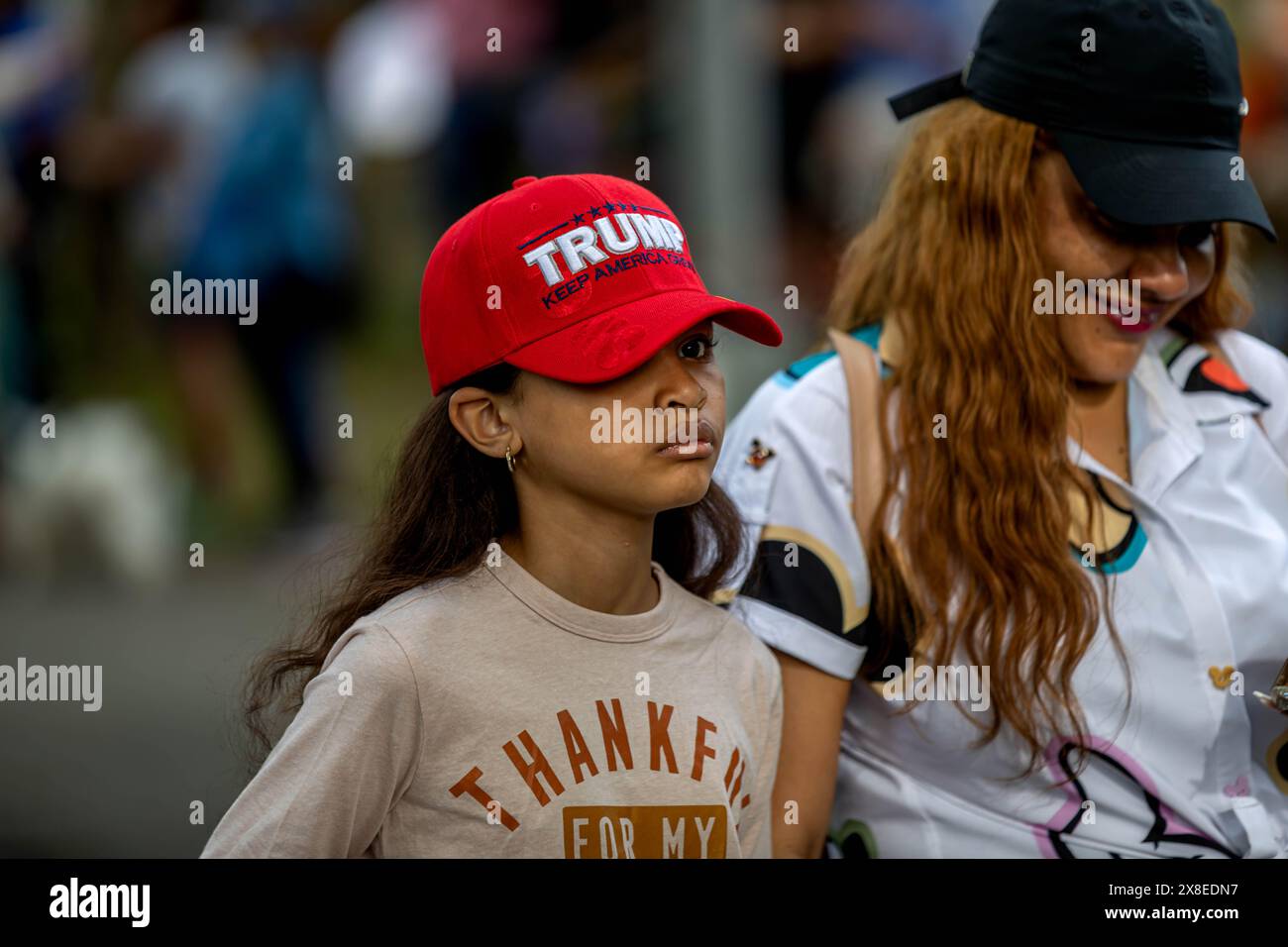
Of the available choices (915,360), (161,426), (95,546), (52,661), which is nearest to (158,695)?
(52,661)

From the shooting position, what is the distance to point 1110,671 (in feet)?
7.71

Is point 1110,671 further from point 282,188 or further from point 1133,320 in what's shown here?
point 282,188

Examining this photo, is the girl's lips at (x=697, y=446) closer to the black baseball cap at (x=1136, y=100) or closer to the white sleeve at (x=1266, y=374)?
the black baseball cap at (x=1136, y=100)

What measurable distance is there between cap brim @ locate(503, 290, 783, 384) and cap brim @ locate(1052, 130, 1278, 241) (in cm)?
57

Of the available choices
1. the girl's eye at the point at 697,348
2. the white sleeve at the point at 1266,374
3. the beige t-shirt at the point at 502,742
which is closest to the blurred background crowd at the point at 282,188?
the white sleeve at the point at 1266,374

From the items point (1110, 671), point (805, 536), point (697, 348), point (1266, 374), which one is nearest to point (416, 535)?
point (697, 348)

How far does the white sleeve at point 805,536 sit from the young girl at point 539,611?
0.41 feet

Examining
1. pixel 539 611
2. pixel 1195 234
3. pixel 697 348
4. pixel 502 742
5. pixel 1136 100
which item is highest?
pixel 1136 100

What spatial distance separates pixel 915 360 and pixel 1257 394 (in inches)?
22.2

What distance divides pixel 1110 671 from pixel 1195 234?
639mm

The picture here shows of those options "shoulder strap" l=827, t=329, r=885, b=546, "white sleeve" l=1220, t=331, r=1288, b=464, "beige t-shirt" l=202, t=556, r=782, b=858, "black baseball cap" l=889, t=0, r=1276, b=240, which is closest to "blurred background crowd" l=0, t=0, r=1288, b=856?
"white sleeve" l=1220, t=331, r=1288, b=464

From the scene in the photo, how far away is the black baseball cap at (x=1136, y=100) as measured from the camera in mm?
2312

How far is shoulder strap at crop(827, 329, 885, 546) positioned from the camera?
7.93ft

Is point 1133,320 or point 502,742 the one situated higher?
point 1133,320
